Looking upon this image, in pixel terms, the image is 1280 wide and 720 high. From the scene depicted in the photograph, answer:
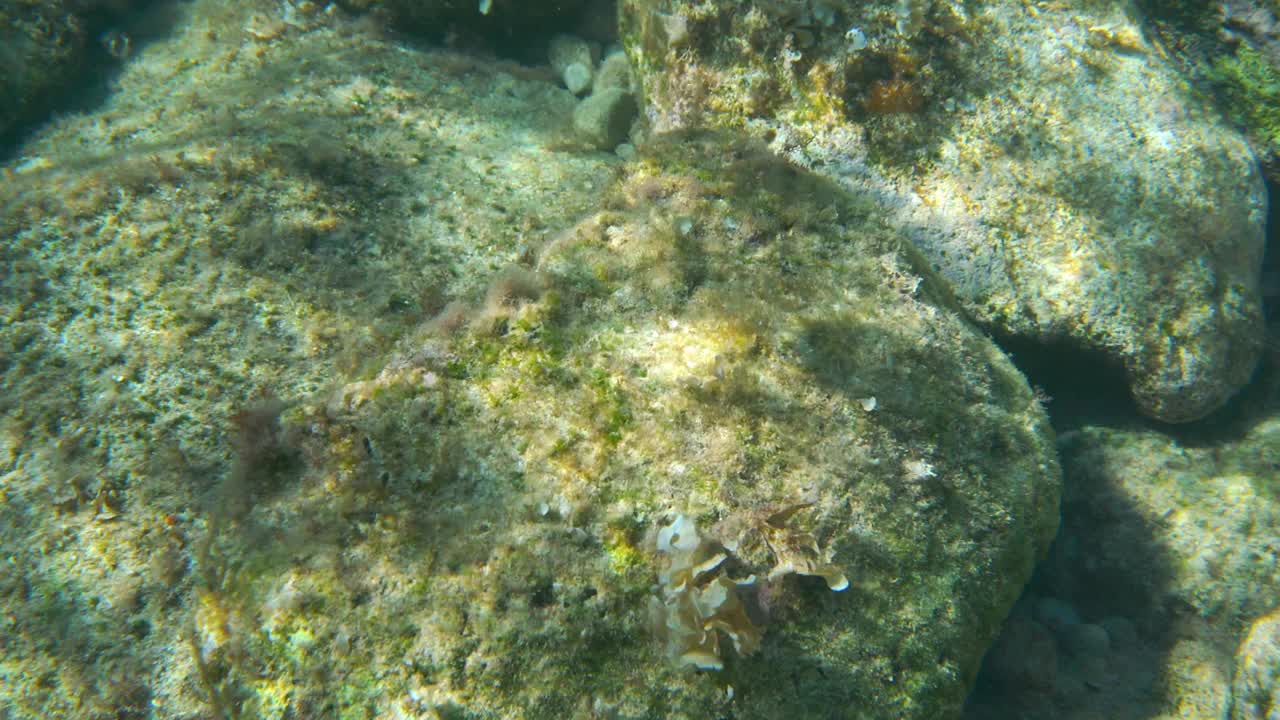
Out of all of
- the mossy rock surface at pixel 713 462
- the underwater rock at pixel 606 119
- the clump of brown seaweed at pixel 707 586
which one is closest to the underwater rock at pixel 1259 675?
the mossy rock surface at pixel 713 462

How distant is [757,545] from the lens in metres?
2.11

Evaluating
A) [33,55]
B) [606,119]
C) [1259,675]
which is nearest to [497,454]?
[606,119]

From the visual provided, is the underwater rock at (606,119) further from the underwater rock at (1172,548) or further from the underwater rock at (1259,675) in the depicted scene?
the underwater rock at (1259,675)

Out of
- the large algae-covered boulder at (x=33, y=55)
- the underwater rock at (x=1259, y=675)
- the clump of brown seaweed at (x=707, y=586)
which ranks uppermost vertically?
the large algae-covered boulder at (x=33, y=55)

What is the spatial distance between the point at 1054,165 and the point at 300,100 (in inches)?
211

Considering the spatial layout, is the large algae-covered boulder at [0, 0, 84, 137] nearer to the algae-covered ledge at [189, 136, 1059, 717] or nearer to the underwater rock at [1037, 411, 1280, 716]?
the algae-covered ledge at [189, 136, 1059, 717]

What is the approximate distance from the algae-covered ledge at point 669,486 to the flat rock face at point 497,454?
0.01m

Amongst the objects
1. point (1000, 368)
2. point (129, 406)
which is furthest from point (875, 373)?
point (129, 406)

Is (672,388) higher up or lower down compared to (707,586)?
higher up

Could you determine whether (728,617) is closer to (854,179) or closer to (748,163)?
(748,163)

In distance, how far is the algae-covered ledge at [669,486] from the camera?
195cm

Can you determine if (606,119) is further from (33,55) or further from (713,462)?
(33,55)

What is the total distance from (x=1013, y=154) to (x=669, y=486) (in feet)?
10.1

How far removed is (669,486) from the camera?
7.16 feet
